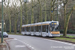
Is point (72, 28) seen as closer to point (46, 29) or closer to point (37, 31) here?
point (37, 31)

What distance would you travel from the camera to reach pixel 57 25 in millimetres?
33625

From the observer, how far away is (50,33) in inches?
1288

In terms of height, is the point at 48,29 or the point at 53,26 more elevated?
the point at 53,26

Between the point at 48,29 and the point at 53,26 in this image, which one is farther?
the point at 48,29

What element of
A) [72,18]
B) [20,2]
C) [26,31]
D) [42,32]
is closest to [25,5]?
[20,2]

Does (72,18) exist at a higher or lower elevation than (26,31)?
higher

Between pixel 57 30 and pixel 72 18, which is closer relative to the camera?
pixel 57 30

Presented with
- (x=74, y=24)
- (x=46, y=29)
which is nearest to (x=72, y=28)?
(x=74, y=24)

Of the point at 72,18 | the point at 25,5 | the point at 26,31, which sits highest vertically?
the point at 25,5

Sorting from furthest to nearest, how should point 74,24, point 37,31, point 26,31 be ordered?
point 74,24
point 26,31
point 37,31

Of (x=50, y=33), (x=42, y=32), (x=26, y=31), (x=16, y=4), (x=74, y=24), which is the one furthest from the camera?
(x=74, y=24)

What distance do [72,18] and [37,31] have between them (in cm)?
2959

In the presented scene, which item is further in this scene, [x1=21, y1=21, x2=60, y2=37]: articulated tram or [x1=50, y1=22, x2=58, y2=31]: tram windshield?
[x1=50, y1=22, x2=58, y2=31]: tram windshield

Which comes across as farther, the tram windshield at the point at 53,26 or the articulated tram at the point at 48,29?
the tram windshield at the point at 53,26
